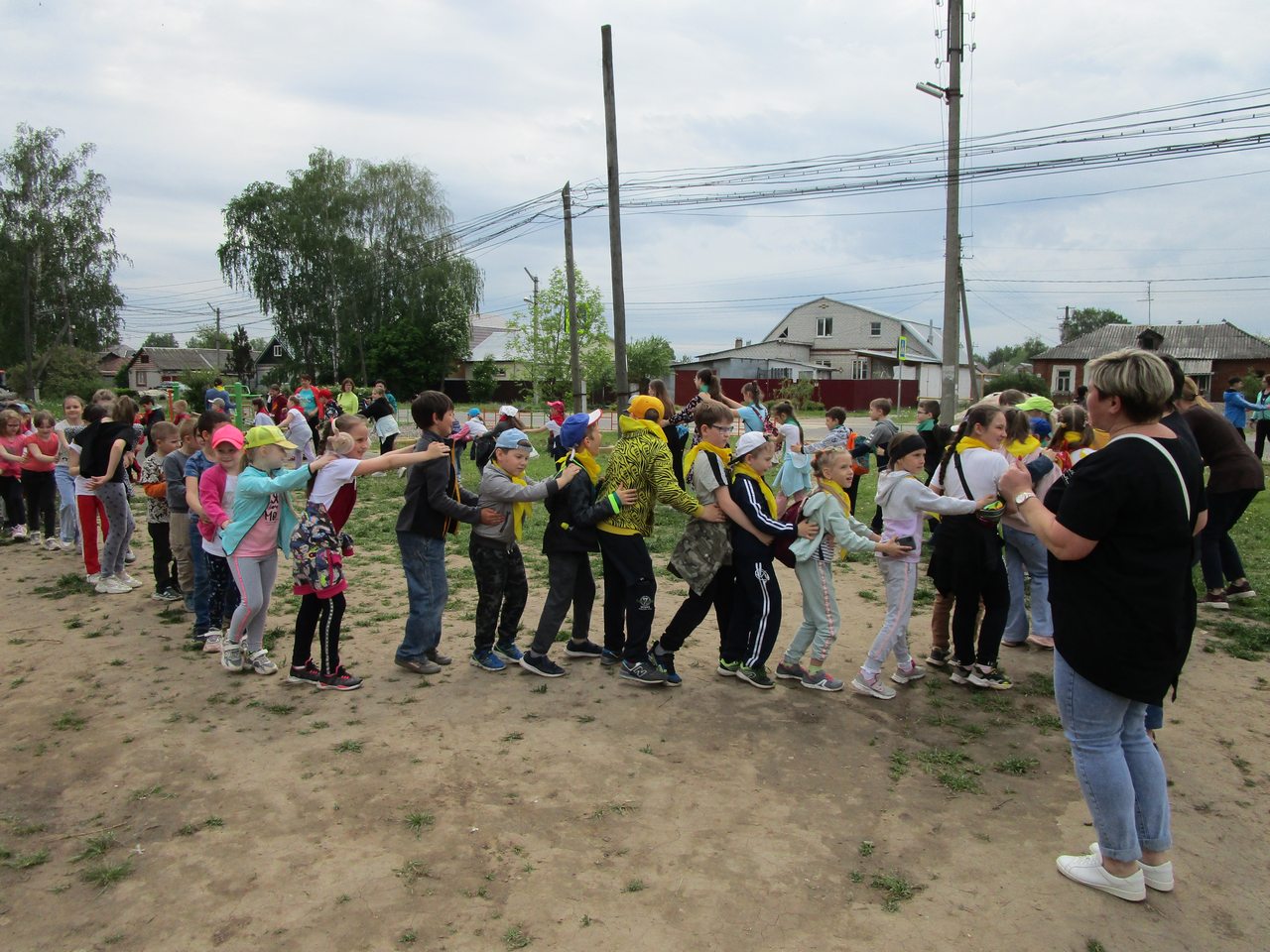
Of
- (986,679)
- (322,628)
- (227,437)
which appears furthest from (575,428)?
(986,679)

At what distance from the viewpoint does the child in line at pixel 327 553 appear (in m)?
5.08

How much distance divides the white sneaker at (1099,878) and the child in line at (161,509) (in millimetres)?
6991

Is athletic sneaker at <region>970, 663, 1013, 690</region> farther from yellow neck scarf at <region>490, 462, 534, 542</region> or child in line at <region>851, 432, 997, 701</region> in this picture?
yellow neck scarf at <region>490, 462, 534, 542</region>

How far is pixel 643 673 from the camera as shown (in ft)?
17.6

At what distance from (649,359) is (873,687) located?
51.3 meters

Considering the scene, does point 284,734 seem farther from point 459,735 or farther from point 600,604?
point 600,604

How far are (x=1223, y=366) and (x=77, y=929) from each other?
6207 cm

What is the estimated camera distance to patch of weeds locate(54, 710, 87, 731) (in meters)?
4.85

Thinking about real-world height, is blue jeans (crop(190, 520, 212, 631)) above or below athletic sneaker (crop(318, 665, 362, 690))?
above

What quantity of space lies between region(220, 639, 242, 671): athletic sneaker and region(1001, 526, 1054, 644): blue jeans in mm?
5402

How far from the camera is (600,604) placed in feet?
24.1

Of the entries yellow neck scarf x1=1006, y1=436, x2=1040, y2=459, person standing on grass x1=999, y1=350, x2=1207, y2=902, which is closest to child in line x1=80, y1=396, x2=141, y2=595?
yellow neck scarf x1=1006, y1=436, x2=1040, y2=459

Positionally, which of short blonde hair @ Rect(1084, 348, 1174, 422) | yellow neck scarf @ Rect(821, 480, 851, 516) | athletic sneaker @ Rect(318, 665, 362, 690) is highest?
short blonde hair @ Rect(1084, 348, 1174, 422)

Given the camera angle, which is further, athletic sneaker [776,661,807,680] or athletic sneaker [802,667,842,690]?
athletic sneaker [776,661,807,680]
